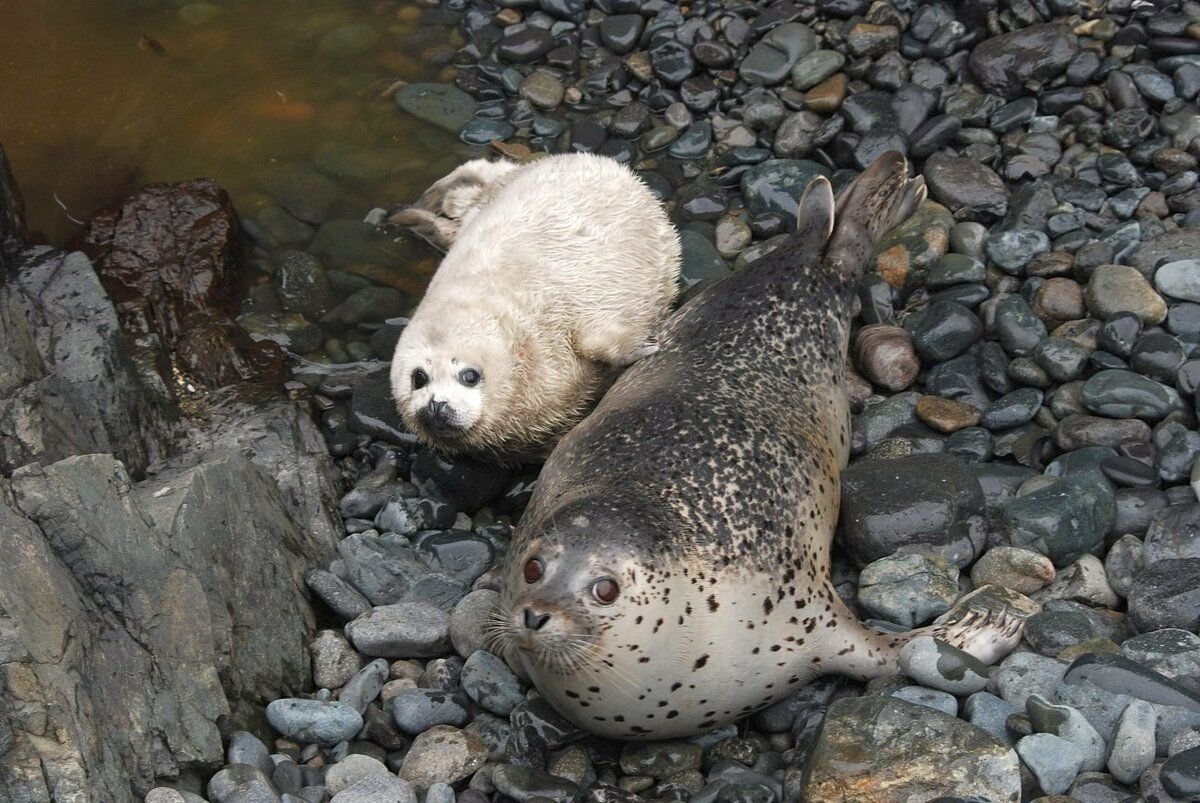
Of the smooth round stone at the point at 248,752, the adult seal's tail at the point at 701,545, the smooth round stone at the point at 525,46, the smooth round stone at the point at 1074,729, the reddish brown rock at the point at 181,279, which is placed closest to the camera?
the smooth round stone at the point at 1074,729

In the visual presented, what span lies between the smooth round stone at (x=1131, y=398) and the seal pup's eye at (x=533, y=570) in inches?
94.6

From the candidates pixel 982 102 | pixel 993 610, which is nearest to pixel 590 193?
pixel 982 102

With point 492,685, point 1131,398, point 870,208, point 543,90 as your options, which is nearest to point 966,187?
point 870,208

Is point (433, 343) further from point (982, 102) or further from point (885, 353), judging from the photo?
point (982, 102)

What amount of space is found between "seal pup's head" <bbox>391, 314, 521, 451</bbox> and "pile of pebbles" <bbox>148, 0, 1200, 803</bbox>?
28 centimetres

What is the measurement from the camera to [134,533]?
3.96 meters

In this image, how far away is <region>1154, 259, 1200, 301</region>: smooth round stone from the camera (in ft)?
17.6

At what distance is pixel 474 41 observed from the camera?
308 inches

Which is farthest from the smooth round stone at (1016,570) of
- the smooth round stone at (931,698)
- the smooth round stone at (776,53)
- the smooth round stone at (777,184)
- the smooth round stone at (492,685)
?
the smooth round stone at (776,53)

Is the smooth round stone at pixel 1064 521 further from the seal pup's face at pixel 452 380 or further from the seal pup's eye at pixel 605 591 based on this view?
the seal pup's face at pixel 452 380

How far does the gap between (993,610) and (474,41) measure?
4890mm

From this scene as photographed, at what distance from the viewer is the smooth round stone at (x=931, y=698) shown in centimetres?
384

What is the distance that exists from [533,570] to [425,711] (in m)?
0.79

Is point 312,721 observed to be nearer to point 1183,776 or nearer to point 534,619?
point 534,619
